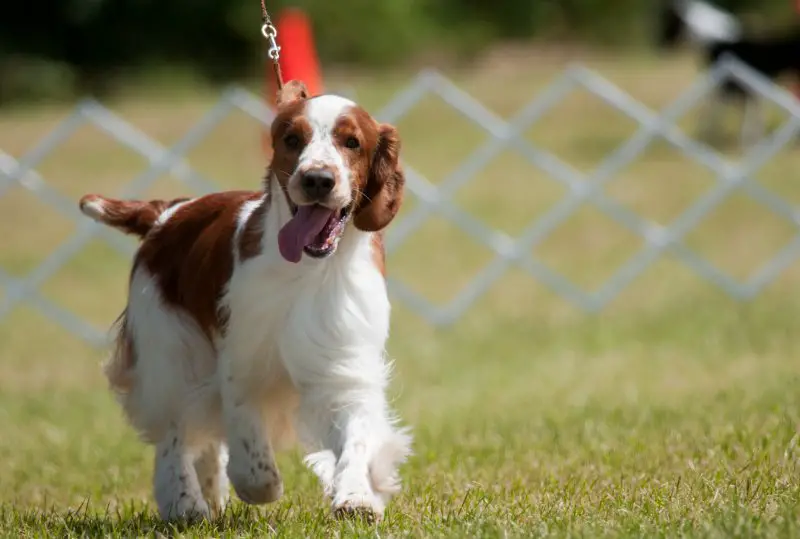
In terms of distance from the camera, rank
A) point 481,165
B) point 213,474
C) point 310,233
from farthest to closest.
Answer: point 481,165, point 213,474, point 310,233

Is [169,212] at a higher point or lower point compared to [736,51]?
higher

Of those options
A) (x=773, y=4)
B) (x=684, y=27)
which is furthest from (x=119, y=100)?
(x=773, y=4)

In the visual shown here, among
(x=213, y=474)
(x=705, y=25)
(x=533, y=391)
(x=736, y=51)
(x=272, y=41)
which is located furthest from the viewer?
(x=705, y=25)

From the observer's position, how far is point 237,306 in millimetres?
4539

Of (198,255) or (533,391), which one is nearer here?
(198,255)

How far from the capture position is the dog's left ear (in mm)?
4379

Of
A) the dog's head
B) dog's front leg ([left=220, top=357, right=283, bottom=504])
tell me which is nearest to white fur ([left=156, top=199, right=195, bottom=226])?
dog's front leg ([left=220, top=357, right=283, bottom=504])

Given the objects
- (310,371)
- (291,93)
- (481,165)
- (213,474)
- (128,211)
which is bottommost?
(481,165)

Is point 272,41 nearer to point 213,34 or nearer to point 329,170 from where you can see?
point 329,170

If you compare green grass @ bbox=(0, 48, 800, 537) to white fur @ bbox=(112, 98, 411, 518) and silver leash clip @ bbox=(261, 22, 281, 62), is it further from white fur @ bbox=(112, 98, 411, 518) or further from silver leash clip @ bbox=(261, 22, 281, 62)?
silver leash clip @ bbox=(261, 22, 281, 62)

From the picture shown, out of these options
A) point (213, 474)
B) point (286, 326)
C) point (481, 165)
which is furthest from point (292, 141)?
point (481, 165)

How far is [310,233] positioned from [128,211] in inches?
53.5

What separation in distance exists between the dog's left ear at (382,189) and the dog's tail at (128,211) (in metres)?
1.22

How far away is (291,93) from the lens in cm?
459
